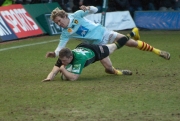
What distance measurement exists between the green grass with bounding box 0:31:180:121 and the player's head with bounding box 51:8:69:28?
1082mm

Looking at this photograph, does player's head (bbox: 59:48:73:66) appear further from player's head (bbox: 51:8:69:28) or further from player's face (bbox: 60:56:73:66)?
player's head (bbox: 51:8:69:28)

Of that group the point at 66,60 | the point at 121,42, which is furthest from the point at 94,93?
the point at 121,42

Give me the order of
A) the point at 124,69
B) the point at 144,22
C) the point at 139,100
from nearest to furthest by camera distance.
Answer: the point at 139,100
the point at 124,69
the point at 144,22

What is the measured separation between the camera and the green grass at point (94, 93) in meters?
7.74

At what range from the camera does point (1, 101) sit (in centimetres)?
882

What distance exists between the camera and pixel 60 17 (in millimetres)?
10945

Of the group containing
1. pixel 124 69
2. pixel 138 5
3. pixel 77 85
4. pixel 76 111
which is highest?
pixel 76 111

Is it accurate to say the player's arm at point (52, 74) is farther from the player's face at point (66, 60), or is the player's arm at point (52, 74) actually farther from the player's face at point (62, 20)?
the player's face at point (62, 20)

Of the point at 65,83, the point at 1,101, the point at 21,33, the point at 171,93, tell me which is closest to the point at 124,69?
the point at 65,83

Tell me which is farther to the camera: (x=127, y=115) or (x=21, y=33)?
(x=21, y=33)

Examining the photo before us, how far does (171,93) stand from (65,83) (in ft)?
6.76

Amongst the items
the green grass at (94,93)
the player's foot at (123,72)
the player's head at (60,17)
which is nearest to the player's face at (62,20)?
the player's head at (60,17)

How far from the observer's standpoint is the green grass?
7.74 metres

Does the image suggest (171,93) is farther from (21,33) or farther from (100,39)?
(21,33)
